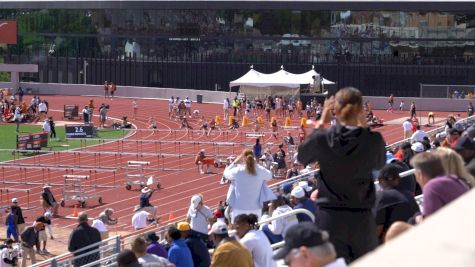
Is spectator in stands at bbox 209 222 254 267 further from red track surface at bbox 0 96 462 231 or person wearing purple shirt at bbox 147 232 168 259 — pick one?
red track surface at bbox 0 96 462 231

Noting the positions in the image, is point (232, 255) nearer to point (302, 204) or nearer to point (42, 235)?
point (302, 204)

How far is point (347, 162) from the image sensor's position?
268 inches

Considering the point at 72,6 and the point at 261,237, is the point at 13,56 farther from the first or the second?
the point at 261,237

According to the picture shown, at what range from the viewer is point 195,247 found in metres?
11.2

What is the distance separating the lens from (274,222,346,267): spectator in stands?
495 cm

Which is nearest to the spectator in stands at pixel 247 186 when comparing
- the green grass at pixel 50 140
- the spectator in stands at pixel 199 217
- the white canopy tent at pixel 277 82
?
the spectator in stands at pixel 199 217

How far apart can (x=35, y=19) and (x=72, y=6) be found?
12.6 ft

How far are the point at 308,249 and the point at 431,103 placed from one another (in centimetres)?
6069

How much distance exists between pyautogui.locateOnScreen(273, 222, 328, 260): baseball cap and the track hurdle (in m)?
27.7

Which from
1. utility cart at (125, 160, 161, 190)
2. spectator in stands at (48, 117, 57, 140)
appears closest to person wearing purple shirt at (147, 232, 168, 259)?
utility cart at (125, 160, 161, 190)

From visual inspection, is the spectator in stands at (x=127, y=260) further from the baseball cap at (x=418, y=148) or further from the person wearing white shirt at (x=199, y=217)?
the baseball cap at (x=418, y=148)

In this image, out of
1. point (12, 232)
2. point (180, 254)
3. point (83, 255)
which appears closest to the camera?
point (180, 254)

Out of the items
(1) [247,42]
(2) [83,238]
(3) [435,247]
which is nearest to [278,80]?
(1) [247,42]

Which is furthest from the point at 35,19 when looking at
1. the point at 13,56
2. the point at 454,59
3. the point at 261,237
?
the point at 261,237
